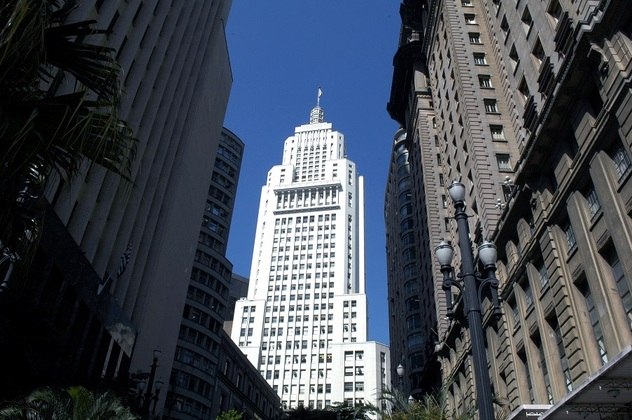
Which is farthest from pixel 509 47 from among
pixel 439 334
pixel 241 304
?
pixel 241 304

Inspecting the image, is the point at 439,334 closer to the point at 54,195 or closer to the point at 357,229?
the point at 54,195

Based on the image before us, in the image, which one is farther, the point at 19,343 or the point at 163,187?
the point at 163,187

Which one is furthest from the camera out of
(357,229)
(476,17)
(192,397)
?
(357,229)

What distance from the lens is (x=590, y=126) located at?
22.4m

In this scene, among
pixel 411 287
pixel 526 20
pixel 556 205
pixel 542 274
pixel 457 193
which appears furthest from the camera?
pixel 411 287

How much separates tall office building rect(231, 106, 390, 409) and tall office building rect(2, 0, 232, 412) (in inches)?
2512

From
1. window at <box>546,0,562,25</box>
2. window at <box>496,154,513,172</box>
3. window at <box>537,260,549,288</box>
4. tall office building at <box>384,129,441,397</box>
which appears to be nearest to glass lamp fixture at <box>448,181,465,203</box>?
window at <box>537,260,549,288</box>

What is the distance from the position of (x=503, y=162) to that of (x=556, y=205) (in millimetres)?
15715

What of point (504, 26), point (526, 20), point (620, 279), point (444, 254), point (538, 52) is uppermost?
point (504, 26)

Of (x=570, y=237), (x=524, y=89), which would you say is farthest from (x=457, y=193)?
(x=524, y=89)

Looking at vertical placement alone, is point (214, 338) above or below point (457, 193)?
above

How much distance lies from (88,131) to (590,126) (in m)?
21.3

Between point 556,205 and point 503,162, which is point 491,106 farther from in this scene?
point 556,205

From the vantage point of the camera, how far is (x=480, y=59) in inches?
1948
